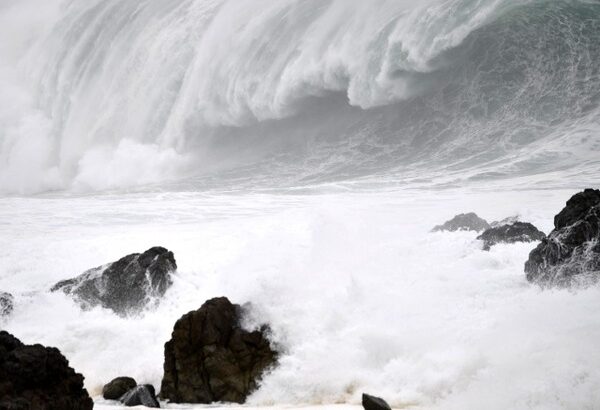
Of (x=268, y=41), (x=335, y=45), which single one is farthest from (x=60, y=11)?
(x=335, y=45)

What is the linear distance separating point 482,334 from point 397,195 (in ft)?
33.7

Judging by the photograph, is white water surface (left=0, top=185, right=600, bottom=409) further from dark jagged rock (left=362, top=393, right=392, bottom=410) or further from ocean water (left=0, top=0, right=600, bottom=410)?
dark jagged rock (left=362, top=393, right=392, bottom=410)

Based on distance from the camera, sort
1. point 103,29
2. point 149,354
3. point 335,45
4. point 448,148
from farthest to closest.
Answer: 1. point 103,29
2. point 335,45
3. point 448,148
4. point 149,354

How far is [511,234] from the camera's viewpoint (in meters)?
Answer: 10.0

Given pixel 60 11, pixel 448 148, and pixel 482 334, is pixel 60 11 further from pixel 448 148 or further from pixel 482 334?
pixel 482 334

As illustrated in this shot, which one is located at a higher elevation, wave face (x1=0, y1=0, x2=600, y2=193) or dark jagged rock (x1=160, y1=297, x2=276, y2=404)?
wave face (x1=0, y1=0, x2=600, y2=193)

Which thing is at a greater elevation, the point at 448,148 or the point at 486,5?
the point at 486,5

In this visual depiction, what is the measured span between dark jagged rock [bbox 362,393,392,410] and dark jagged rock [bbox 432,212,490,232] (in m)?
6.80

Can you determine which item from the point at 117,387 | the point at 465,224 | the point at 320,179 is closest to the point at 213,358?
the point at 117,387

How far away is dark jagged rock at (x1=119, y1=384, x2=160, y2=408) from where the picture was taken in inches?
241

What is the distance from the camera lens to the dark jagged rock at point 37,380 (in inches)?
183

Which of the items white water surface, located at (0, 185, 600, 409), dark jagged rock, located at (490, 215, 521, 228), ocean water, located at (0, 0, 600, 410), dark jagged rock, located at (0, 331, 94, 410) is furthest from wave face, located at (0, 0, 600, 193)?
dark jagged rock, located at (0, 331, 94, 410)

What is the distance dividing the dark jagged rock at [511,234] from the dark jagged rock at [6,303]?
311 inches

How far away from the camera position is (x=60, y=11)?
38.4 metres
